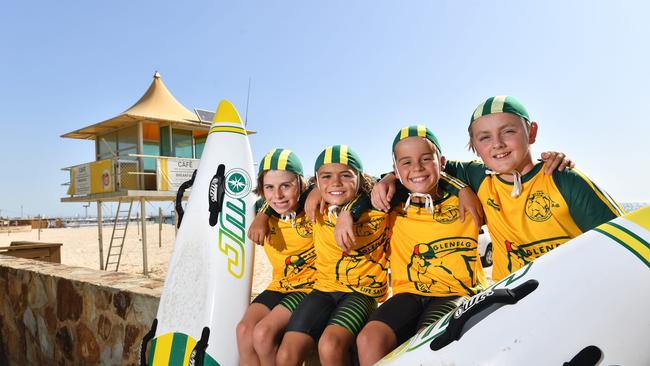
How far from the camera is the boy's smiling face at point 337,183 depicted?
238 cm

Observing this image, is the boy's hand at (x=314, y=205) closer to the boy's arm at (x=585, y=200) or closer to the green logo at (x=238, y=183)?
the green logo at (x=238, y=183)

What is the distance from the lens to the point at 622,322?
53.2 inches

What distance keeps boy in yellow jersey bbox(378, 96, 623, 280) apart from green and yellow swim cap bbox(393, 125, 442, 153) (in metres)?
0.20

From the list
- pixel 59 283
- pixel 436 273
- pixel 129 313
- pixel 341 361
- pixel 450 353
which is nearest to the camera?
pixel 450 353

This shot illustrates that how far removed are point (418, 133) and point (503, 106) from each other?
422 millimetres

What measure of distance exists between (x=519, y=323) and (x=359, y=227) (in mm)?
1059

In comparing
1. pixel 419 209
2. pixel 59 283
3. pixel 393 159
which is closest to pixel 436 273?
pixel 419 209

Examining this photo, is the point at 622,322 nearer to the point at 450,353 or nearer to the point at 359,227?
the point at 450,353

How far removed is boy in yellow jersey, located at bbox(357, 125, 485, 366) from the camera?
210 cm

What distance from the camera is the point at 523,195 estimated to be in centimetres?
194

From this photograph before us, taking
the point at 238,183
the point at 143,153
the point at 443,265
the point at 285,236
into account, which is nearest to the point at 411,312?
the point at 443,265

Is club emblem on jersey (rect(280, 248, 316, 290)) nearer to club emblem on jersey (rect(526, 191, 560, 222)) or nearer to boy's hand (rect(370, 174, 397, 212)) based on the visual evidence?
boy's hand (rect(370, 174, 397, 212))

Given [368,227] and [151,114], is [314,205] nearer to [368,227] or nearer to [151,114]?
[368,227]

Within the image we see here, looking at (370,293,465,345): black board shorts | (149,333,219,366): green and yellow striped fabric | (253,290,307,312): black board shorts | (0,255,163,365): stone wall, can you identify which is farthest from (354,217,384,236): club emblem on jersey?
(0,255,163,365): stone wall
